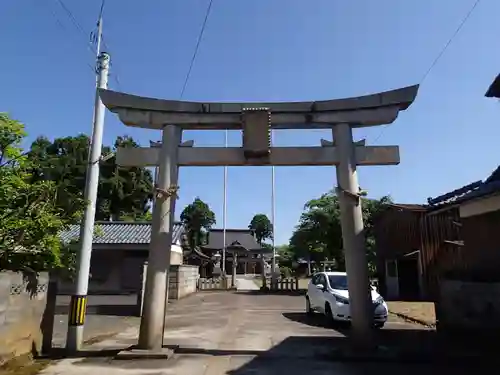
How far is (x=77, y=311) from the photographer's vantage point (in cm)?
829

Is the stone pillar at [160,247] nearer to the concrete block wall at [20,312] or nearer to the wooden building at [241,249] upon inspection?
the concrete block wall at [20,312]

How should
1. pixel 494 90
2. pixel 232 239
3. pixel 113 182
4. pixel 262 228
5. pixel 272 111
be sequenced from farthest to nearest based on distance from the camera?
pixel 262 228 → pixel 232 239 → pixel 113 182 → pixel 494 90 → pixel 272 111

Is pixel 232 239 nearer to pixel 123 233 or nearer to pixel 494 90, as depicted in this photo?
pixel 123 233

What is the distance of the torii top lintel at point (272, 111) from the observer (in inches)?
348

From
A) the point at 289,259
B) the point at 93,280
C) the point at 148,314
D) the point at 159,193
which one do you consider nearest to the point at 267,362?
the point at 148,314

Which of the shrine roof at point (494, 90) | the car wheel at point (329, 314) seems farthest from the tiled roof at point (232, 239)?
the shrine roof at point (494, 90)

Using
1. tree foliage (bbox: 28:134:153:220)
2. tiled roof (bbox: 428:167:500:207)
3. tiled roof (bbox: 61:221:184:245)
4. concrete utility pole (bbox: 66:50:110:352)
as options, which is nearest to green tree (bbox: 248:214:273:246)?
tree foliage (bbox: 28:134:153:220)

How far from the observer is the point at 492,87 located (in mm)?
9125

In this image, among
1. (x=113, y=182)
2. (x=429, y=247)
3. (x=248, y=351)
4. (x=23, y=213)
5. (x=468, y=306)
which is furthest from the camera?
(x=113, y=182)

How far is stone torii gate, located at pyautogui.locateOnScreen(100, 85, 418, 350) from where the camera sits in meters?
8.66

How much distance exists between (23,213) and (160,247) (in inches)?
107

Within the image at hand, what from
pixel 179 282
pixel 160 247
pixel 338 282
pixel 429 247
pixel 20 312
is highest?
pixel 429 247

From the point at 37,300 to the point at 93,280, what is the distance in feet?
63.7

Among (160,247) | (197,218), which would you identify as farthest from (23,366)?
(197,218)
